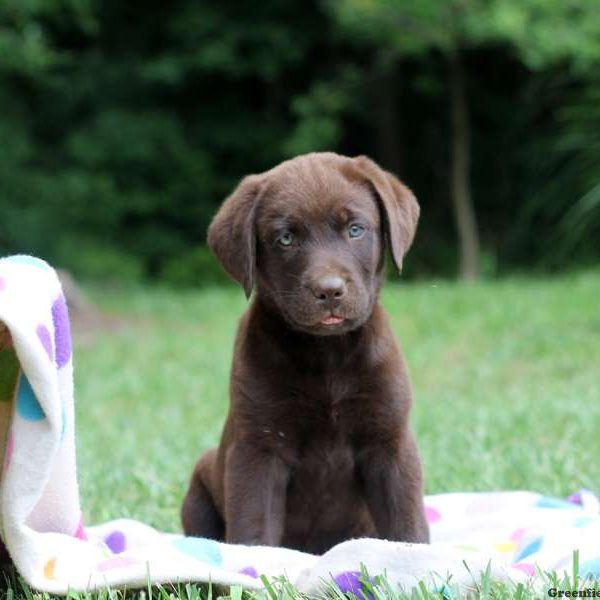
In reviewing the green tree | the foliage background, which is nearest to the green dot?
the green tree

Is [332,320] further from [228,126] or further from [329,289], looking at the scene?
[228,126]

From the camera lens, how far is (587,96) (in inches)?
450

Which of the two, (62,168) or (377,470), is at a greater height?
(62,168)

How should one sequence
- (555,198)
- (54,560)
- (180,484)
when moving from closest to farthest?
(54,560) < (180,484) < (555,198)

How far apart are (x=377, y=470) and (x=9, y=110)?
1208cm

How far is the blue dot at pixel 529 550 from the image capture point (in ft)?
9.77

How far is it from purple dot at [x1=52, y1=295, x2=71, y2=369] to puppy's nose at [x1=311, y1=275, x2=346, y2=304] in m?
0.59

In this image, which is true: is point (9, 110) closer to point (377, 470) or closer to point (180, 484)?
point (180, 484)

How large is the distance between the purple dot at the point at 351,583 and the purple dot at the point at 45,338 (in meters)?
0.77

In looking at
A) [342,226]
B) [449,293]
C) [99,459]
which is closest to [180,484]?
[99,459]

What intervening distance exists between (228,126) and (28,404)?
1278cm

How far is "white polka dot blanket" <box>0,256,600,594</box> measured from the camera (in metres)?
2.39

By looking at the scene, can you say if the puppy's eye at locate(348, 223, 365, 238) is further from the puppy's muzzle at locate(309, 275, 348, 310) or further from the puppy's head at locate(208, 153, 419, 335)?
the puppy's muzzle at locate(309, 275, 348, 310)

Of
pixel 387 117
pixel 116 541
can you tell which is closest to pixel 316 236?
pixel 116 541
